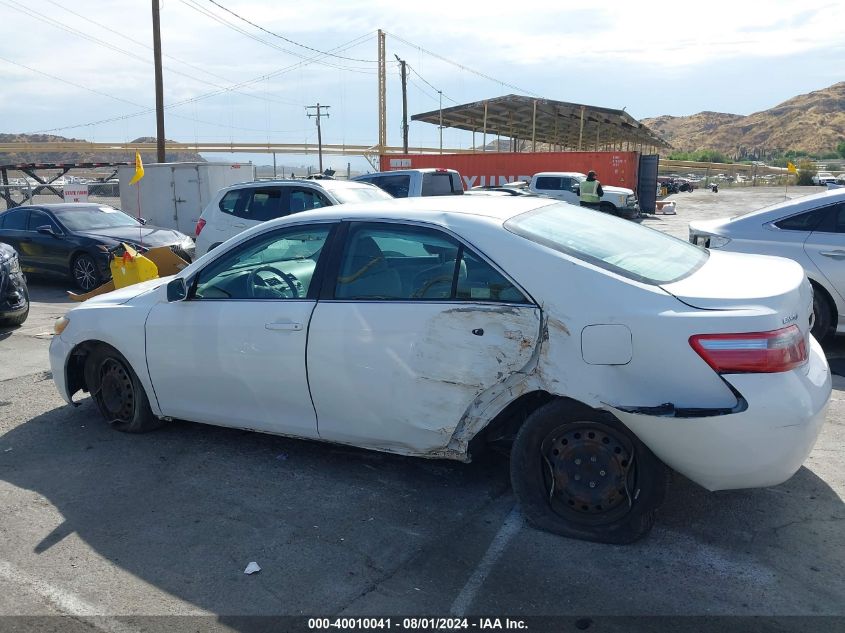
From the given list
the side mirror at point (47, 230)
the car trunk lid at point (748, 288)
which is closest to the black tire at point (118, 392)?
the car trunk lid at point (748, 288)

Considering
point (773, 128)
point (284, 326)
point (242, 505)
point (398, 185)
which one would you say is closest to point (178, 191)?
point (398, 185)

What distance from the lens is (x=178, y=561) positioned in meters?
3.46

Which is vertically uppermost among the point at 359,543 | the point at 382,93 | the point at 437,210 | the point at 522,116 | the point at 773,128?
the point at 773,128

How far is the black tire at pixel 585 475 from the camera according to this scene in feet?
11.1

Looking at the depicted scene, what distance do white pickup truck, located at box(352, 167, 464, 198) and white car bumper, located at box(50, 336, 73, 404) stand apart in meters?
8.53

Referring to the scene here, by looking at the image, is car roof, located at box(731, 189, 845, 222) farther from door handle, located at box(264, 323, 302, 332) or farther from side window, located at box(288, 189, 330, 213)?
side window, located at box(288, 189, 330, 213)

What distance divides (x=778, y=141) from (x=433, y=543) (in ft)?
523

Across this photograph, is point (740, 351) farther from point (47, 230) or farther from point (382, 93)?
point (382, 93)

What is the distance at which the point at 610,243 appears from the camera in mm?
3883

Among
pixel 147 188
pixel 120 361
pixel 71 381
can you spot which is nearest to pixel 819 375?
pixel 120 361

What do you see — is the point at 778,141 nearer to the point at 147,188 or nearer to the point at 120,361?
the point at 147,188

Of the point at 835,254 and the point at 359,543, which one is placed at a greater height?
the point at 835,254

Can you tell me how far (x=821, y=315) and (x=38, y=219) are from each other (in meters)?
12.1

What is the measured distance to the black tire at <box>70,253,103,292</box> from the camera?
39.6 ft
